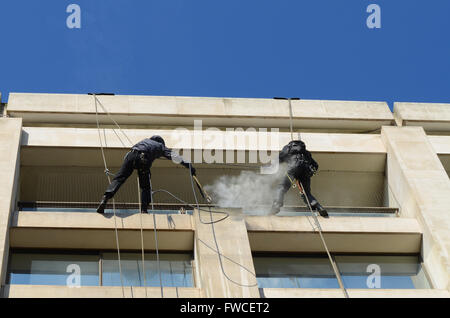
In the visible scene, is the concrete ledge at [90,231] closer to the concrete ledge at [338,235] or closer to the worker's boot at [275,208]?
the concrete ledge at [338,235]

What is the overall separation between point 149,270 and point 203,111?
507cm

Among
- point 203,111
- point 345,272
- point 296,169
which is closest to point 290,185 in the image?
point 296,169

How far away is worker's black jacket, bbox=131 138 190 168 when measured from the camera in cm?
1630

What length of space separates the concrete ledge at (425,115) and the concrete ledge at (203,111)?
0.89ft

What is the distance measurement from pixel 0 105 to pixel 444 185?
10338mm

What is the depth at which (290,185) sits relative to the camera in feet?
58.3

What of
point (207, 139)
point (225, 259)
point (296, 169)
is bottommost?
point (225, 259)

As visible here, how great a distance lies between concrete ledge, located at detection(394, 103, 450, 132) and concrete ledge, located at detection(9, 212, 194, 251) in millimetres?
6902

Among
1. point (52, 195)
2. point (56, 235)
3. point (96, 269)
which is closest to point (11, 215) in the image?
point (56, 235)

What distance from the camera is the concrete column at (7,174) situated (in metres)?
14.7
